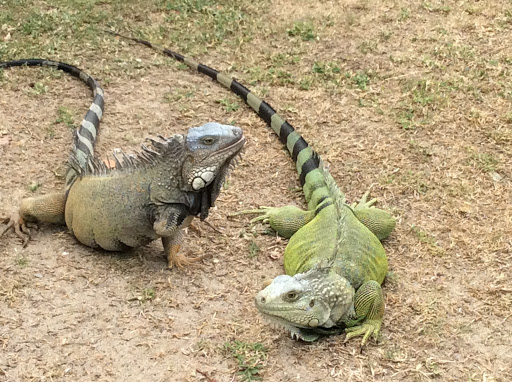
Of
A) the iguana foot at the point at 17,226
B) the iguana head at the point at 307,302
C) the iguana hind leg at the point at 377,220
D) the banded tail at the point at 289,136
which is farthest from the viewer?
the banded tail at the point at 289,136

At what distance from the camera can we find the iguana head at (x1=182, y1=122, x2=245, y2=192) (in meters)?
4.56

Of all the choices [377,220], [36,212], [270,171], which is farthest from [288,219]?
[36,212]

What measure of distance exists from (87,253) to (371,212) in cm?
228

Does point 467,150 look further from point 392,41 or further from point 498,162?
point 392,41

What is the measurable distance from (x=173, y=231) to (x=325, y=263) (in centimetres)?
113

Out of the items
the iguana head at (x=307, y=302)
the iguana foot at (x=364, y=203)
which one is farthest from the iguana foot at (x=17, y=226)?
the iguana foot at (x=364, y=203)

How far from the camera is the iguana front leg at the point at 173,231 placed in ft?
15.7

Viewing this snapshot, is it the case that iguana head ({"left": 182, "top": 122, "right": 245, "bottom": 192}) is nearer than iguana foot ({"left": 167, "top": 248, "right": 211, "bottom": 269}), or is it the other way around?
iguana head ({"left": 182, "top": 122, "right": 245, "bottom": 192})

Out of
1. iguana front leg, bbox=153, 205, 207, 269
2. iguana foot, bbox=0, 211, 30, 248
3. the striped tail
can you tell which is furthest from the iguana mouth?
iguana foot, bbox=0, 211, 30, 248

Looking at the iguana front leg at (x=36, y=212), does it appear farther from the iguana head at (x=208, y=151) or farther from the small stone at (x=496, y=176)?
the small stone at (x=496, y=176)

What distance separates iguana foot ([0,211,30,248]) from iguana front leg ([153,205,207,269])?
1.10 meters

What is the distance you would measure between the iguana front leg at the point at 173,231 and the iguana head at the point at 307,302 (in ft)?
2.94

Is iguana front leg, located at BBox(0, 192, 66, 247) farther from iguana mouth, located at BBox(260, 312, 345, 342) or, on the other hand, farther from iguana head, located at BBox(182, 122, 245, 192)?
iguana mouth, located at BBox(260, 312, 345, 342)

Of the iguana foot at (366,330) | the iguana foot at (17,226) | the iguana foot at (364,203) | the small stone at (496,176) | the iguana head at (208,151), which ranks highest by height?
the iguana head at (208,151)
